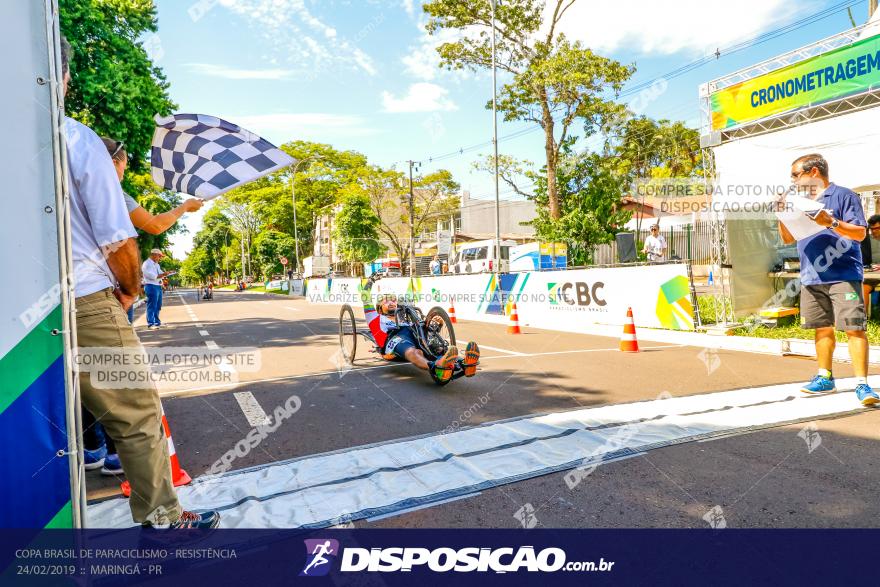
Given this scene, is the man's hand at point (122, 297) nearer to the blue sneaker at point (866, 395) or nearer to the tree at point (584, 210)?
the blue sneaker at point (866, 395)

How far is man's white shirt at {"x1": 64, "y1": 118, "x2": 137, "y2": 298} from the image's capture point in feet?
6.99

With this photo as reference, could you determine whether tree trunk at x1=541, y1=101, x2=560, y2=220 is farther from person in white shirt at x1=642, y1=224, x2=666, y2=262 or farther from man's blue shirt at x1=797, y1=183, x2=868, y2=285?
man's blue shirt at x1=797, y1=183, x2=868, y2=285

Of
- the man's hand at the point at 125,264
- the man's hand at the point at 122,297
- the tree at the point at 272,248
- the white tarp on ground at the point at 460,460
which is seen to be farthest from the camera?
the tree at the point at 272,248

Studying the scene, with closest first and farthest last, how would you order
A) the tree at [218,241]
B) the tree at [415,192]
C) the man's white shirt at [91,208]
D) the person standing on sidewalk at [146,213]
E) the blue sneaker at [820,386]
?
1. the man's white shirt at [91,208]
2. the person standing on sidewalk at [146,213]
3. the blue sneaker at [820,386]
4. the tree at [415,192]
5. the tree at [218,241]

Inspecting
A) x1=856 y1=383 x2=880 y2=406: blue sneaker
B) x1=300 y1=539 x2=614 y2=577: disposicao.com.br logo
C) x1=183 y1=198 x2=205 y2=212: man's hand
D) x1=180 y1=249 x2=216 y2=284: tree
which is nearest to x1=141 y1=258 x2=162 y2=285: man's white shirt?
x1=183 y1=198 x2=205 y2=212: man's hand

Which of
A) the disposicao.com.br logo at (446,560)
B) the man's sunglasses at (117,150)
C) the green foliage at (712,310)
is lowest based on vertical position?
the disposicao.com.br logo at (446,560)

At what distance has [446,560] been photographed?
2.38 m

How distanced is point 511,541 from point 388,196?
39.7 metres

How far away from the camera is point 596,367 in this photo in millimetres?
6867

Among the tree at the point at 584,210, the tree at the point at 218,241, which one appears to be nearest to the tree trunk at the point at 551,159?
the tree at the point at 584,210

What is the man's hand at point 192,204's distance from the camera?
2.71 metres

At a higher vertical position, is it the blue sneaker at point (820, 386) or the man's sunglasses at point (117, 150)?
the man's sunglasses at point (117, 150)

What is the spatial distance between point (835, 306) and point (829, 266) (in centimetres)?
36

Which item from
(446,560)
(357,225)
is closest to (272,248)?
(357,225)
